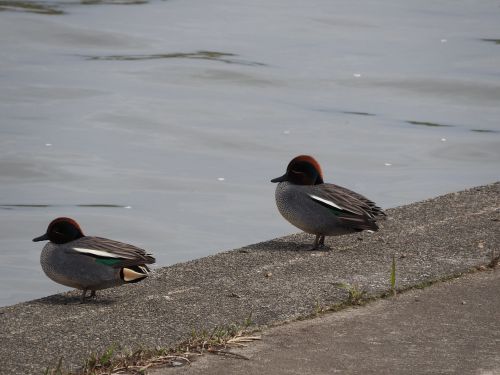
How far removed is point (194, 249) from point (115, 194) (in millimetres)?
1567

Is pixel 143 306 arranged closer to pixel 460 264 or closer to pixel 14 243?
pixel 460 264

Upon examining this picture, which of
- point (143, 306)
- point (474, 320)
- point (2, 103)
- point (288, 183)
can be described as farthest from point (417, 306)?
point (2, 103)

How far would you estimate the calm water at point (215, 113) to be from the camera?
1030cm

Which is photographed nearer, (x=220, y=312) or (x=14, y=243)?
(x=220, y=312)

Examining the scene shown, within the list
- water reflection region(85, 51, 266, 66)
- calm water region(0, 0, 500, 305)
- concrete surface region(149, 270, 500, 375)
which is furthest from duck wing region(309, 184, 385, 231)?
water reflection region(85, 51, 266, 66)

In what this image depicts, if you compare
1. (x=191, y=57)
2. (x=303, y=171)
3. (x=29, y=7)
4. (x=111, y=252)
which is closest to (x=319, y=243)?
(x=303, y=171)

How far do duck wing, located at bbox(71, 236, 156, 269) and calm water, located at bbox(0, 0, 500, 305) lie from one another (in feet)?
8.31

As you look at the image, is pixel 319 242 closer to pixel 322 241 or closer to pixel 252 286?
pixel 322 241

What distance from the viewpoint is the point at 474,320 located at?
17.8 ft

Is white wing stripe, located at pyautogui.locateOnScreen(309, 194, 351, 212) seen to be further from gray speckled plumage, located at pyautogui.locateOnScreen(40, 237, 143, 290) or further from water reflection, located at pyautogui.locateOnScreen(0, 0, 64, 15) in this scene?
water reflection, located at pyautogui.locateOnScreen(0, 0, 64, 15)

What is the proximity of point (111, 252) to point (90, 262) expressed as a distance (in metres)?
0.12

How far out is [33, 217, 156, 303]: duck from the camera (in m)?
5.94

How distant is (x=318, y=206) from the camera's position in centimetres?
700

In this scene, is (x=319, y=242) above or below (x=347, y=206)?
below
